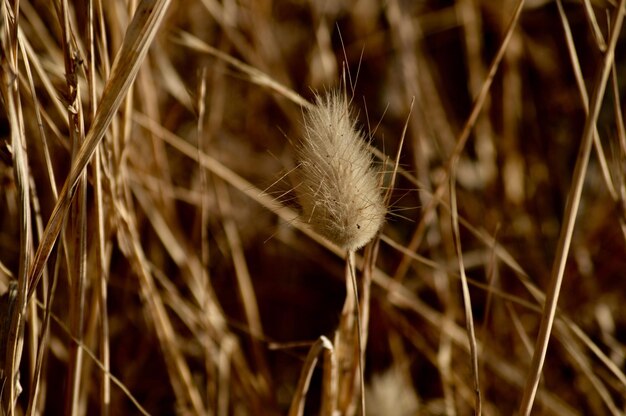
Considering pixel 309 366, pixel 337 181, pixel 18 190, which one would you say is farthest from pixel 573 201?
pixel 18 190

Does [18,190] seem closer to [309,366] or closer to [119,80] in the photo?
[119,80]

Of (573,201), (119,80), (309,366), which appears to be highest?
(119,80)

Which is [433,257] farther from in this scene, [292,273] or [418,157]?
[292,273]

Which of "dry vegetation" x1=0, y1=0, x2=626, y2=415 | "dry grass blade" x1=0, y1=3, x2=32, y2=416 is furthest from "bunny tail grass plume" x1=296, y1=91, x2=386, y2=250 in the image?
"dry grass blade" x1=0, y1=3, x2=32, y2=416

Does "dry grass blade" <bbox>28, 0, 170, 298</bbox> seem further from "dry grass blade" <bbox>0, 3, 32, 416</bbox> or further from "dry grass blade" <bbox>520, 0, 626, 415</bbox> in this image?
"dry grass blade" <bbox>520, 0, 626, 415</bbox>

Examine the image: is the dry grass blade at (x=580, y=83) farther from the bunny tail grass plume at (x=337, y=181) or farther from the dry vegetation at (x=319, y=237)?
the bunny tail grass plume at (x=337, y=181)

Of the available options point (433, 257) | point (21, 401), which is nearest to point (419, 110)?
point (433, 257)
